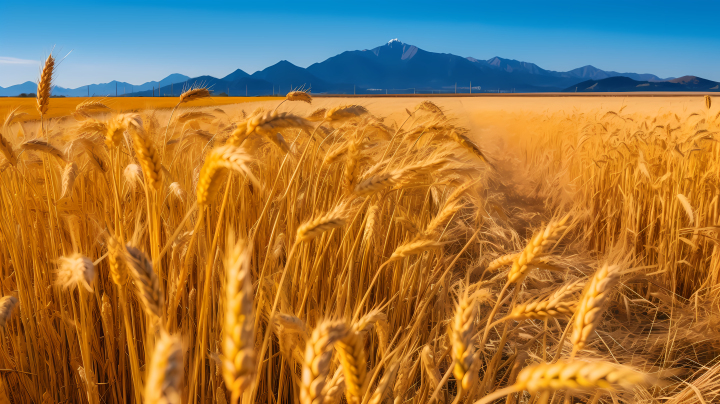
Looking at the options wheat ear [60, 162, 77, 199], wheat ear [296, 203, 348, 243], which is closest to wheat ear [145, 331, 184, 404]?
wheat ear [296, 203, 348, 243]

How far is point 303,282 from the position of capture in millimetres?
1164

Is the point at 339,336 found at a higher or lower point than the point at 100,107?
lower

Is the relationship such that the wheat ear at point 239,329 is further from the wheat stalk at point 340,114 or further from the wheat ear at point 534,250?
the wheat stalk at point 340,114

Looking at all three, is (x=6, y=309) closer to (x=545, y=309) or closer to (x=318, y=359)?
(x=318, y=359)

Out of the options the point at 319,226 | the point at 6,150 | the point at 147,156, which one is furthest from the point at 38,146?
the point at 319,226

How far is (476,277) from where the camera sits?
2.38 m

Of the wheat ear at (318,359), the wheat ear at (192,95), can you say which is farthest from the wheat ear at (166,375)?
the wheat ear at (192,95)

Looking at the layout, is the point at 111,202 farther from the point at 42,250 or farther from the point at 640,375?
the point at 640,375

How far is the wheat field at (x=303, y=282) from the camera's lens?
0.52 m

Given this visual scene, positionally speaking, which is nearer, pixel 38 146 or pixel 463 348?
pixel 463 348

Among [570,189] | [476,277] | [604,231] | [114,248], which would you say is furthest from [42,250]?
[570,189]

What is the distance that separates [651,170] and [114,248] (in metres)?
3.44

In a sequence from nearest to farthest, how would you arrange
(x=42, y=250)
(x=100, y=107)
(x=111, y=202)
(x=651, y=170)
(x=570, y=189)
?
(x=42, y=250) < (x=111, y=202) < (x=100, y=107) < (x=651, y=170) < (x=570, y=189)

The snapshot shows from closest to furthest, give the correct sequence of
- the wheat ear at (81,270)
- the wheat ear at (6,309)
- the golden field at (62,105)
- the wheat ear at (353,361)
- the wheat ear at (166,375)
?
the wheat ear at (166,375) < the wheat ear at (353,361) < the wheat ear at (81,270) < the wheat ear at (6,309) < the golden field at (62,105)
